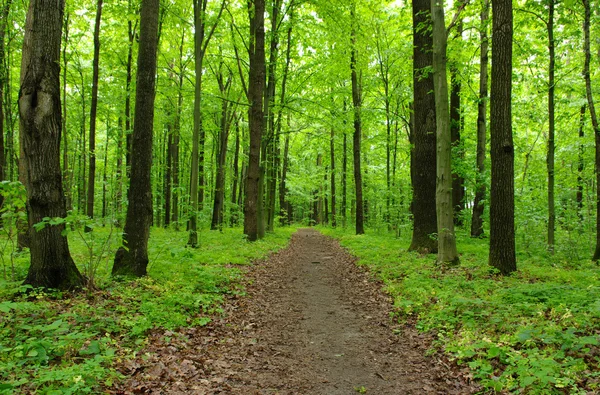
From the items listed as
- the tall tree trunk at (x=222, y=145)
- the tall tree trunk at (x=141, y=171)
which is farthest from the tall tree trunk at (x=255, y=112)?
the tall tree trunk at (x=141, y=171)

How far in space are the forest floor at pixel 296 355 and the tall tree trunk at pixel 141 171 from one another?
7.17 ft

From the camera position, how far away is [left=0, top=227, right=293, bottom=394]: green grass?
310 cm

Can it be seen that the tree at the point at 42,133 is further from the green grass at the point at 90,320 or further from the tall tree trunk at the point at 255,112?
the tall tree trunk at the point at 255,112

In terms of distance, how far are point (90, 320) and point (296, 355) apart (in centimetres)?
272

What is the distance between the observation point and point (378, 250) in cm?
1221

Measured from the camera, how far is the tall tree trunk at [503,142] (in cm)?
737

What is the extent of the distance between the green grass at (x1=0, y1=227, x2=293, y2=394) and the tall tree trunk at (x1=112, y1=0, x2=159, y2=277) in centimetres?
56

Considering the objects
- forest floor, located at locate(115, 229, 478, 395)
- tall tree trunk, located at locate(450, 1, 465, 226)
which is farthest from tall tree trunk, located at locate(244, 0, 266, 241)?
tall tree trunk, located at locate(450, 1, 465, 226)

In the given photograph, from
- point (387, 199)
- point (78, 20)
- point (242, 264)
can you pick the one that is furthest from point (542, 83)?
point (78, 20)

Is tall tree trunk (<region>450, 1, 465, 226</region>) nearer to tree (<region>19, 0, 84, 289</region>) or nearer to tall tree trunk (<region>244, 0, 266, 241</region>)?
tall tree trunk (<region>244, 0, 266, 241</region>)

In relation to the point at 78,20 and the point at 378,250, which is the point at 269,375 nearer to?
the point at 378,250

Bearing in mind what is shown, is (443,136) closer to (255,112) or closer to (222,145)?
(255,112)

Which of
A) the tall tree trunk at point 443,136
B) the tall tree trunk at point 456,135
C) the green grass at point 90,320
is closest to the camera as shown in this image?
the green grass at point 90,320

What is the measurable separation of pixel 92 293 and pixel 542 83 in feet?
45.7
